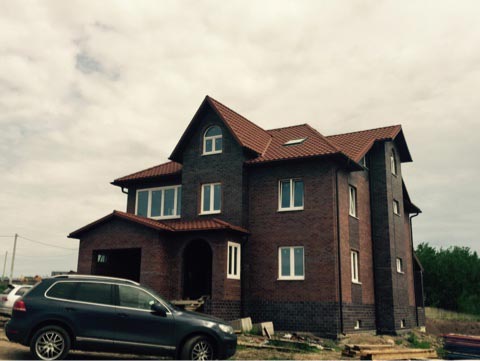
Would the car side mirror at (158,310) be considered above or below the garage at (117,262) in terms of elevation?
below

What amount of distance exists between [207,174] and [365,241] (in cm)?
753

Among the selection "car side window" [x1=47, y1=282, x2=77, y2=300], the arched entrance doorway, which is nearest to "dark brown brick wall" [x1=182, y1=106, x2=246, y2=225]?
the arched entrance doorway

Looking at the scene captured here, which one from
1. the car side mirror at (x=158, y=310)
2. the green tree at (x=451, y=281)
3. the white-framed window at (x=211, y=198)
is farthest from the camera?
the green tree at (x=451, y=281)

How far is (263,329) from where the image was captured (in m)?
18.2

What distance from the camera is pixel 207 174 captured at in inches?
865

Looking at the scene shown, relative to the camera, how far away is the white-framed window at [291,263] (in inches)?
775

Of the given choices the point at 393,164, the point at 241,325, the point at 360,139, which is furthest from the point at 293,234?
the point at 393,164

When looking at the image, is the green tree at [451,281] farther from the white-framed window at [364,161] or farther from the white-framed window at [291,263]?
the white-framed window at [291,263]

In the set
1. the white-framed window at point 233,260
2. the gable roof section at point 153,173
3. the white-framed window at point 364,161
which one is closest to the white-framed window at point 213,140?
the gable roof section at point 153,173

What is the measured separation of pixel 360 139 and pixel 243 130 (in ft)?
18.2

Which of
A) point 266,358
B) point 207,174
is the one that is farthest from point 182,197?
point 266,358

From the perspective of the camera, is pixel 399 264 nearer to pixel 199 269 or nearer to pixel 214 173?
pixel 199 269

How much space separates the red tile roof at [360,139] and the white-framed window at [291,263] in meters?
4.63

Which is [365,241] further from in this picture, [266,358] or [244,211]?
[266,358]
